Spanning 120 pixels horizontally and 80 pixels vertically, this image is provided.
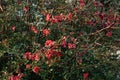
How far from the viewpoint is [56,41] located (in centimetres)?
450

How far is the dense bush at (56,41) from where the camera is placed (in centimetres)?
452

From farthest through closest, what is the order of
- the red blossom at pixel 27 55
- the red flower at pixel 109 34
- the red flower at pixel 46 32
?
the red flower at pixel 109 34 < the red flower at pixel 46 32 < the red blossom at pixel 27 55

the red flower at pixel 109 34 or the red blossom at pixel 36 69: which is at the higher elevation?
the red flower at pixel 109 34

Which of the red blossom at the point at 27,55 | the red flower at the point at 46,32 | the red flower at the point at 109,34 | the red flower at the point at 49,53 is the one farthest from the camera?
the red flower at the point at 109,34

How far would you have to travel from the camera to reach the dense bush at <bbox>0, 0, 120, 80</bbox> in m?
4.52

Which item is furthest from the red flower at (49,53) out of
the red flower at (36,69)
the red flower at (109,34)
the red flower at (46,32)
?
the red flower at (109,34)

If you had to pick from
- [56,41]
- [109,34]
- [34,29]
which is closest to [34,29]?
[34,29]

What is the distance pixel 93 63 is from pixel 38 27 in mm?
923

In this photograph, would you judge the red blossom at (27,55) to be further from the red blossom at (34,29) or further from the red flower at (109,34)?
the red flower at (109,34)

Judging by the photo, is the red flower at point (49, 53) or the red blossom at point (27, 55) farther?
the red blossom at point (27, 55)

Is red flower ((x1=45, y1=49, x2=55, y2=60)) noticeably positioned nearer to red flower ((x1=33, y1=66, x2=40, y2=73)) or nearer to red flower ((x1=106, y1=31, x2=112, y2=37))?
red flower ((x1=33, y1=66, x2=40, y2=73))

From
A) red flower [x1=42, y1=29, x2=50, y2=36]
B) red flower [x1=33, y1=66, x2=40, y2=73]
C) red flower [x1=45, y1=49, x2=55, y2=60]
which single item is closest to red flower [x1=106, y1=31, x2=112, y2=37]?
red flower [x1=42, y1=29, x2=50, y2=36]

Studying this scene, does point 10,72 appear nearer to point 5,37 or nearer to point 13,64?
point 13,64

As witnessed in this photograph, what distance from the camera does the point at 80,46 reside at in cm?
459
